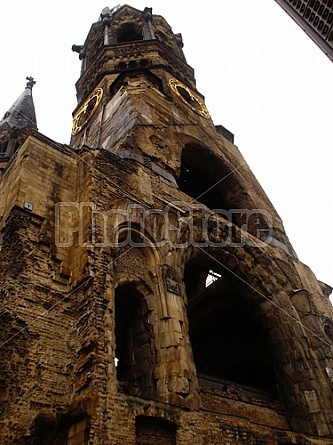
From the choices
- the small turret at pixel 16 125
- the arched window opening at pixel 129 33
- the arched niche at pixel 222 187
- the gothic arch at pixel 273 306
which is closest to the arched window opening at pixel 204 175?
the arched niche at pixel 222 187

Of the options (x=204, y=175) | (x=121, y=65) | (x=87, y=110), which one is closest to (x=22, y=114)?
(x=87, y=110)

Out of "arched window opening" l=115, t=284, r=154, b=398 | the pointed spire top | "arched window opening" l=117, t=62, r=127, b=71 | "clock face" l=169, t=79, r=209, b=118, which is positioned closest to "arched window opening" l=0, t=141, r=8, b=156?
the pointed spire top

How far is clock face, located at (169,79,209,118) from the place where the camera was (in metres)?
18.5

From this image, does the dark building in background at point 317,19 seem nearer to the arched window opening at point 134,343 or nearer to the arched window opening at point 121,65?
the arched window opening at point 134,343

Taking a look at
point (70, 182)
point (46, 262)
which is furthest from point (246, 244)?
point (46, 262)

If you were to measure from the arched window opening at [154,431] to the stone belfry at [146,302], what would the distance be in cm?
3

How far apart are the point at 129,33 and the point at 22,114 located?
9185 mm

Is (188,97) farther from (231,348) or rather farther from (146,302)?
(146,302)

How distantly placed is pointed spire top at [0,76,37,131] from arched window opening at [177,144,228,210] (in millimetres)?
7581

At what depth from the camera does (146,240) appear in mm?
9039

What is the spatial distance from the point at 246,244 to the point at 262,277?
1013 millimetres

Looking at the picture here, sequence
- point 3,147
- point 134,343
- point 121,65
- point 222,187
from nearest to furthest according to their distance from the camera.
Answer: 1. point 134,343
2. point 222,187
3. point 3,147
4. point 121,65

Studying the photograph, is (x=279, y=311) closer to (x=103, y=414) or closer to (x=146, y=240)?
(x=146, y=240)

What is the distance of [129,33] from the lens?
83.2ft
